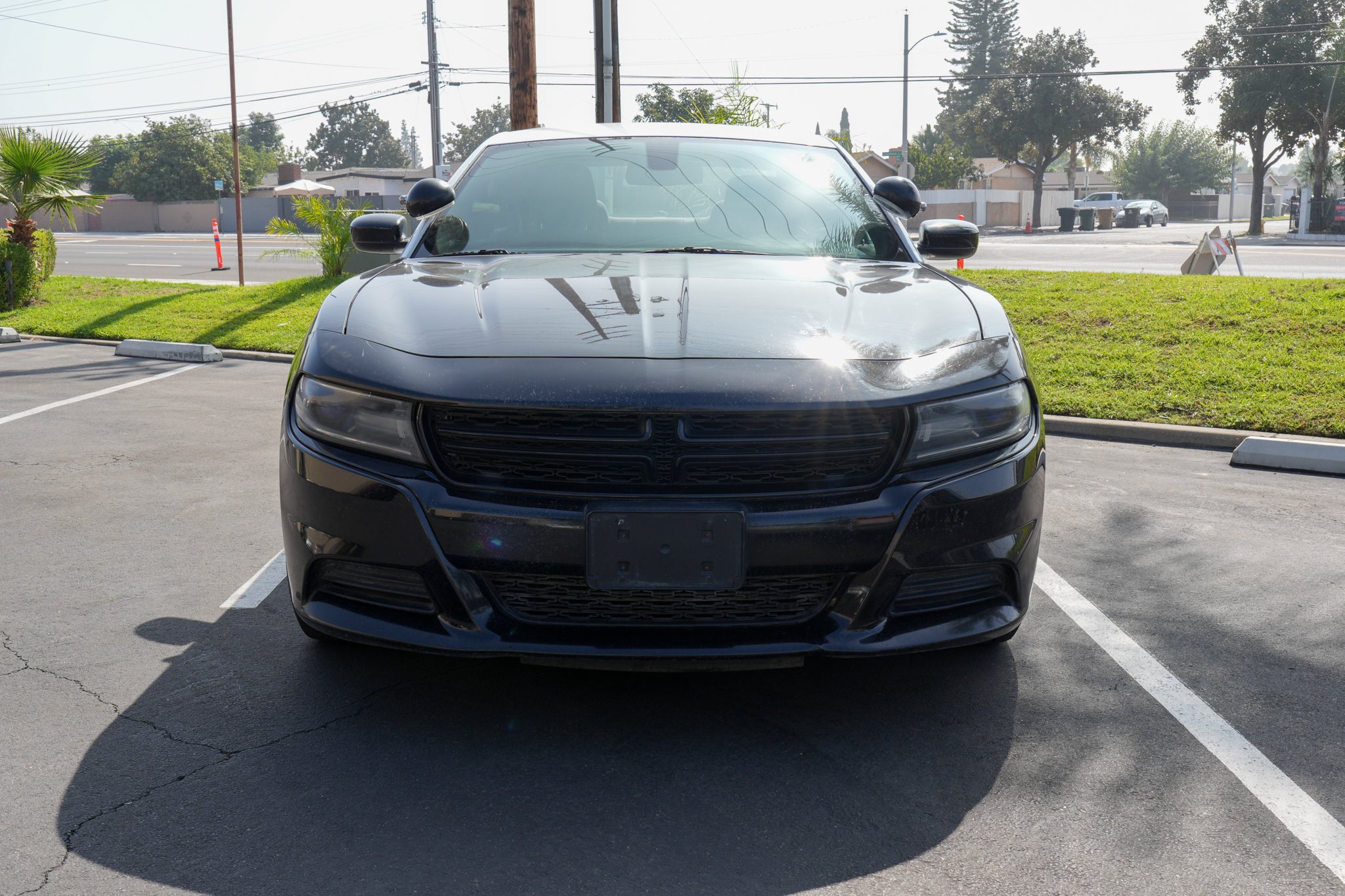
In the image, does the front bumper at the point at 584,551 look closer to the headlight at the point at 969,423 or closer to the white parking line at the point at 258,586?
the headlight at the point at 969,423

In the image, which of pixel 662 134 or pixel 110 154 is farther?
pixel 110 154

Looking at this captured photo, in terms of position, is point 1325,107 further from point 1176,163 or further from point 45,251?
point 1176,163

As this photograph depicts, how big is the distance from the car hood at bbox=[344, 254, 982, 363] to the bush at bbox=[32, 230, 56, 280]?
50.1 feet

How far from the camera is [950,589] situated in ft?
8.74

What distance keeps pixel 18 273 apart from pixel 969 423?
622 inches

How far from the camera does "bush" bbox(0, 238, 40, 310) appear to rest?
15.0 m

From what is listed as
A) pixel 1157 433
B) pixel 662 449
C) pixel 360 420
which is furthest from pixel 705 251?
pixel 1157 433

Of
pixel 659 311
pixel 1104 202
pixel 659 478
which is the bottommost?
pixel 659 478

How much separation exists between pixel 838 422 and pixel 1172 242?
38494 mm

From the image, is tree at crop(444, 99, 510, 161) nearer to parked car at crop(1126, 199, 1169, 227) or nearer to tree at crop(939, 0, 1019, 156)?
tree at crop(939, 0, 1019, 156)

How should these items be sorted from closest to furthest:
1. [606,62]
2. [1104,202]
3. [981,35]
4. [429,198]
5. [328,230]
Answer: [429,198]
[606,62]
[328,230]
[1104,202]
[981,35]

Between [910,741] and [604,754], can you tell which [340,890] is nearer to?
[604,754]

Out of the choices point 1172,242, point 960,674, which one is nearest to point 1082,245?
point 1172,242

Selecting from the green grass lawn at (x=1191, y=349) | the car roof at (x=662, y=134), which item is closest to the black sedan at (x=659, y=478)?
the car roof at (x=662, y=134)
